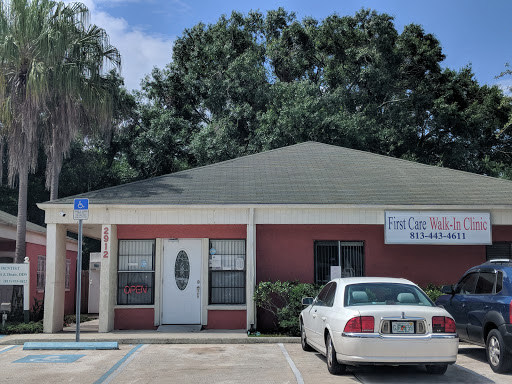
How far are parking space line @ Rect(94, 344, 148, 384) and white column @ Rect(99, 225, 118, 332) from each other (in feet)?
7.21

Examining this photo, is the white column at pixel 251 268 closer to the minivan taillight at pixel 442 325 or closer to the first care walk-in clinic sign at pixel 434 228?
the first care walk-in clinic sign at pixel 434 228

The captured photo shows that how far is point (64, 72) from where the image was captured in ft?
58.2

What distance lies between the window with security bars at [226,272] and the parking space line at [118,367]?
323 cm

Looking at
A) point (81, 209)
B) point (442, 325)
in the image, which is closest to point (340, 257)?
point (81, 209)

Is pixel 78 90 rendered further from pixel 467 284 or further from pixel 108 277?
pixel 467 284

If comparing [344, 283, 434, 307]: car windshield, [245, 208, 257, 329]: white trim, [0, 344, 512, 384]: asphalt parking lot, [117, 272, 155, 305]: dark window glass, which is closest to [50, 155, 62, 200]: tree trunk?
[117, 272, 155, 305]: dark window glass

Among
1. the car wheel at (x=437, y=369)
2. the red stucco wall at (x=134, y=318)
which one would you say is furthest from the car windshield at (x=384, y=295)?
the red stucco wall at (x=134, y=318)

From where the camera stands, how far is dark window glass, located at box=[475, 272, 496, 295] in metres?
9.66

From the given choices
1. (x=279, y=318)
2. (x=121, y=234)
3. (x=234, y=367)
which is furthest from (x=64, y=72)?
(x=234, y=367)

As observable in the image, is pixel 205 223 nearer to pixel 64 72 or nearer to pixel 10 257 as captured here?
pixel 64 72

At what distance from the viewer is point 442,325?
818cm

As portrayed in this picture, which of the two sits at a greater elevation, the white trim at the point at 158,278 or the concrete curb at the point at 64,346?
the white trim at the point at 158,278

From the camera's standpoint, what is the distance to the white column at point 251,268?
46.1ft

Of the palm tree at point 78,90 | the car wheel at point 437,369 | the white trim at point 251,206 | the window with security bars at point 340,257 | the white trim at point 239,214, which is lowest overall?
the car wheel at point 437,369
